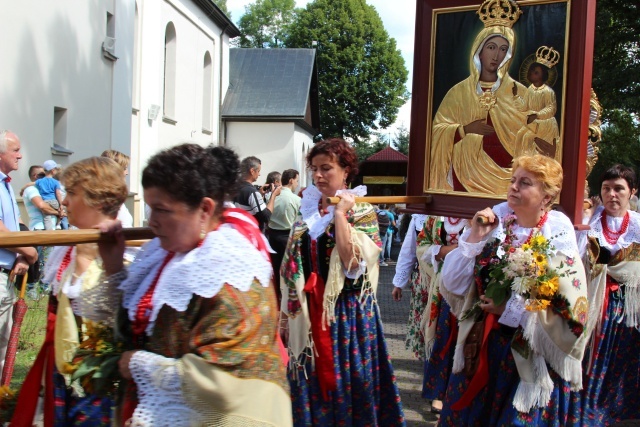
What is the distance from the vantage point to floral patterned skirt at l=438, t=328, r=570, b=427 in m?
3.68

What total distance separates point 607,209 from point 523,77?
192cm

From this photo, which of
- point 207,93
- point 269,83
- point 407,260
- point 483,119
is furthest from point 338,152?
point 269,83

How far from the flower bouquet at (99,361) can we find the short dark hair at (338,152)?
92.4 inches

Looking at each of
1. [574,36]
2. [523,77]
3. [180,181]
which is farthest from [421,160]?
[180,181]

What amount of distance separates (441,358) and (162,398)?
10.3 feet

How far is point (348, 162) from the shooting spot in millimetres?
4531

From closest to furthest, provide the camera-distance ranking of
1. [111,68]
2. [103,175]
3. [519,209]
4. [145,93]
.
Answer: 1. [103,175]
2. [519,209]
3. [111,68]
4. [145,93]

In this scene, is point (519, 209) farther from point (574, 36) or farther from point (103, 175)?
point (103, 175)

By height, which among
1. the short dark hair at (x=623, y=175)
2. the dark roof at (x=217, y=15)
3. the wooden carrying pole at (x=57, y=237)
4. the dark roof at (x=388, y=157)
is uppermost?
the dark roof at (x=217, y=15)

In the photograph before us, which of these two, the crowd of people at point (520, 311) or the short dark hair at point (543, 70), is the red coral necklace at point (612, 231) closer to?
the crowd of people at point (520, 311)

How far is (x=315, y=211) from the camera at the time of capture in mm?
4488

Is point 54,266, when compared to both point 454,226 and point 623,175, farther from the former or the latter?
point 623,175

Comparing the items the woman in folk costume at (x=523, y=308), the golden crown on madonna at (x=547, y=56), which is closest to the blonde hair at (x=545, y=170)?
the woman in folk costume at (x=523, y=308)

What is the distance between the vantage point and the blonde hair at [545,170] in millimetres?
3609
